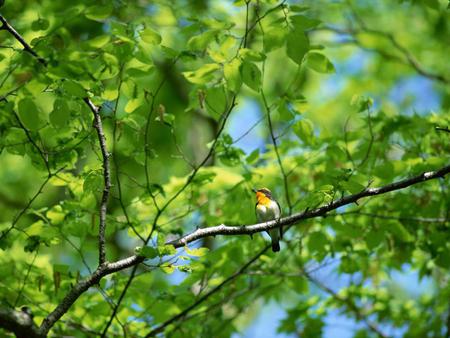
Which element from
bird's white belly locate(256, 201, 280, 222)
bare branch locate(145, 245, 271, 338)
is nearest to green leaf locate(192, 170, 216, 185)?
bare branch locate(145, 245, 271, 338)

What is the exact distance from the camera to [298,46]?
3.18m

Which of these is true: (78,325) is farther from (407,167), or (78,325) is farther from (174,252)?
(407,167)

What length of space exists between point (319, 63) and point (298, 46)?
1.51 ft

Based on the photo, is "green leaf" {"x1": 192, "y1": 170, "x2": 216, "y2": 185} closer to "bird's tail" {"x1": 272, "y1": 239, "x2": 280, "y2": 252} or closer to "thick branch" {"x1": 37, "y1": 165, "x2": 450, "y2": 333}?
"bird's tail" {"x1": 272, "y1": 239, "x2": 280, "y2": 252}

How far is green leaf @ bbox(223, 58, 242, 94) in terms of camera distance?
10.9ft

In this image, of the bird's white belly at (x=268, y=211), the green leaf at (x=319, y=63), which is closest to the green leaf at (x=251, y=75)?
the green leaf at (x=319, y=63)

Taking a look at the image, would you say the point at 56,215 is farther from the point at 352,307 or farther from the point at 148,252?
the point at 352,307

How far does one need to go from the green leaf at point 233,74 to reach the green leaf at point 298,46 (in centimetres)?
33

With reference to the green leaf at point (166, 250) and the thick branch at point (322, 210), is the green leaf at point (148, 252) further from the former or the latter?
the thick branch at point (322, 210)

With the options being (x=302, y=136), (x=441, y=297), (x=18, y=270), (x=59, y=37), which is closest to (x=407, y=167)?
(x=302, y=136)

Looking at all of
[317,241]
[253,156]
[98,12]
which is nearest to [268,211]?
[317,241]

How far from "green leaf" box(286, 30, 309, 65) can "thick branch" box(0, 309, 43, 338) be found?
205 centimetres

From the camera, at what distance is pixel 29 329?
289 cm

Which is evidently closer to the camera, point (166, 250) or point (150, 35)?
point (166, 250)
